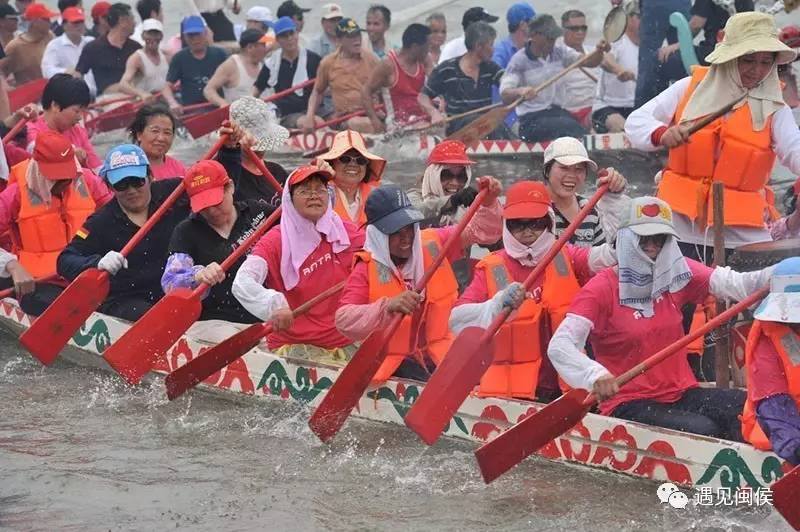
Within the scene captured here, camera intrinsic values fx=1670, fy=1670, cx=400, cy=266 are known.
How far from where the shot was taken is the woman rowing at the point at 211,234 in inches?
348

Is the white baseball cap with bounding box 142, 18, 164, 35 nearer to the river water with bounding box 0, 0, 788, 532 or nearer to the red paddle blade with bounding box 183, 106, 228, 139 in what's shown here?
the red paddle blade with bounding box 183, 106, 228, 139

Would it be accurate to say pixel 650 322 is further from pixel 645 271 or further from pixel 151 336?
pixel 151 336

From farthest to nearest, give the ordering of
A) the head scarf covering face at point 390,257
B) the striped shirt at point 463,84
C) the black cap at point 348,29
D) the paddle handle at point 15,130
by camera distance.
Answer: the black cap at point 348,29, the striped shirt at point 463,84, the paddle handle at point 15,130, the head scarf covering face at point 390,257

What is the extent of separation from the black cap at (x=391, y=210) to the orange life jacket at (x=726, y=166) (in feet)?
5.24

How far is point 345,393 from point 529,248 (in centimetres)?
109

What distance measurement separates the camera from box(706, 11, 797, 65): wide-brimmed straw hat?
8.09 metres

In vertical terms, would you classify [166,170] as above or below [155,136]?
below

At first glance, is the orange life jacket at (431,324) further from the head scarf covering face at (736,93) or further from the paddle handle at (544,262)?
the head scarf covering face at (736,93)

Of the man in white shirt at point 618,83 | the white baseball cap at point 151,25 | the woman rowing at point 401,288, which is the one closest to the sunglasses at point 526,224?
the woman rowing at point 401,288

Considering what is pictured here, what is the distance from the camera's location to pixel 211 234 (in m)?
9.04

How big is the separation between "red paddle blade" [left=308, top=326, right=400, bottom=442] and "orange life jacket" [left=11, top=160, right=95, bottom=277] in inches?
122

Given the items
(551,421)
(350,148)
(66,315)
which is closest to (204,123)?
(66,315)

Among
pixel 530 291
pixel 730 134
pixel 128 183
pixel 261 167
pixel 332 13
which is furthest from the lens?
pixel 332 13

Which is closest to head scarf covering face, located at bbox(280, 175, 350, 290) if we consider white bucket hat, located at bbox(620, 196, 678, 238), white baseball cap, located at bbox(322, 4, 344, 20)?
white bucket hat, located at bbox(620, 196, 678, 238)
